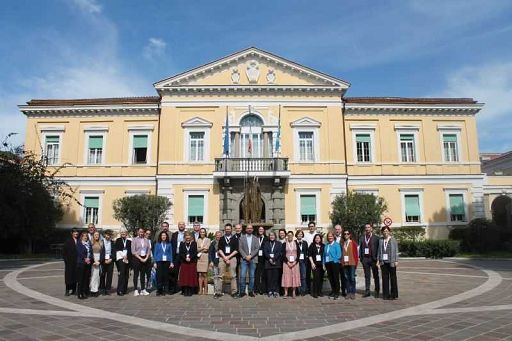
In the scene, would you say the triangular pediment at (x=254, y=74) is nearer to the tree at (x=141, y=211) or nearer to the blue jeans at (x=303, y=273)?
the tree at (x=141, y=211)

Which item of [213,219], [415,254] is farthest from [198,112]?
[415,254]

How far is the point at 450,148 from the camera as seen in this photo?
27750 mm

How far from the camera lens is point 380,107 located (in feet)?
90.1

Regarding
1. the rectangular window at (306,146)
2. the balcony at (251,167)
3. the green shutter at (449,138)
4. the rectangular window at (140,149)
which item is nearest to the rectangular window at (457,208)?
the green shutter at (449,138)

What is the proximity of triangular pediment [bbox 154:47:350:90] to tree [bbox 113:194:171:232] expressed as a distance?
7.87 m

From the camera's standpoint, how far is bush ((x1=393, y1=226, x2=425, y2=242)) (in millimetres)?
25152

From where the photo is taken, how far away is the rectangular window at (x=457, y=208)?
88.1 feet

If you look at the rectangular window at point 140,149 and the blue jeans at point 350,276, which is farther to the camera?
the rectangular window at point 140,149

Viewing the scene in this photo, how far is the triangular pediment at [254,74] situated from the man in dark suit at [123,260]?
1694cm

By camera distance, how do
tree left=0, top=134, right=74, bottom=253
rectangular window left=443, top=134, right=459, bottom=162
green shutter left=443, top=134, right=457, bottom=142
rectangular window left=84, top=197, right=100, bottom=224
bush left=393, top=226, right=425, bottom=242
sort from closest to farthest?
tree left=0, top=134, right=74, bottom=253 < bush left=393, top=226, right=425, bottom=242 < rectangular window left=84, top=197, right=100, bottom=224 < rectangular window left=443, top=134, right=459, bottom=162 < green shutter left=443, top=134, right=457, bottom=142

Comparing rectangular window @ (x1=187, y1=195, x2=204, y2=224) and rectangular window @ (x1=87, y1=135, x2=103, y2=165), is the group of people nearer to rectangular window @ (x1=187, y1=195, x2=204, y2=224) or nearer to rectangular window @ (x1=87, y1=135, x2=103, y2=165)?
rectangular window @ (x1=187, y1=195, x2=204, y2=224)

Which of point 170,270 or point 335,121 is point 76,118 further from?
point 170,270

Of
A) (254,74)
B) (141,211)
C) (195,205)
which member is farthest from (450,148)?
(141,211)

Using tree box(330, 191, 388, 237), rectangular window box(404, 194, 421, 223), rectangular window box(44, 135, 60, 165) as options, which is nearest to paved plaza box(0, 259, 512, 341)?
tree box(330, 191, 388, 237)
